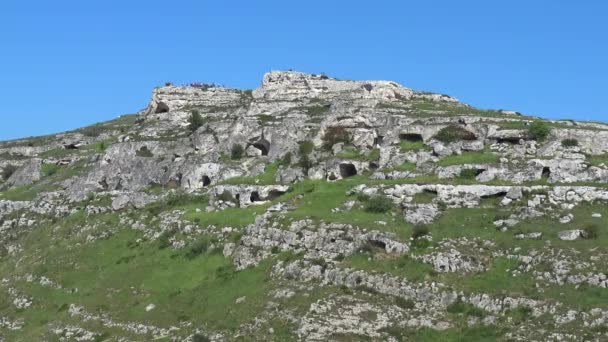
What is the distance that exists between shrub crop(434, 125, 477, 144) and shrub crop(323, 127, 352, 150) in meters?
8.87

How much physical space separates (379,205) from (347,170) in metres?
12.1

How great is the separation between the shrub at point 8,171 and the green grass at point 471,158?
59.8 m

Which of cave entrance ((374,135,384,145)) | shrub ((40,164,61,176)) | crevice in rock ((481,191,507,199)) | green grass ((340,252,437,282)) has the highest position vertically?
shrub ((40,164,61,176))

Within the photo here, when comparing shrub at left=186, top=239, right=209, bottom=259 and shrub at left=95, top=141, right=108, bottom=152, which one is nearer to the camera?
shrub at left=186, top=239, right=209, bottom=259

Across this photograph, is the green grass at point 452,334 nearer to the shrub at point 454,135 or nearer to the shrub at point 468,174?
the shrub at point 468,174

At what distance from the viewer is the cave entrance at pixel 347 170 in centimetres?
5878

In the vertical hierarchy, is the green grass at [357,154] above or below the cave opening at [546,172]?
above

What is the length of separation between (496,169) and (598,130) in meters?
10.4

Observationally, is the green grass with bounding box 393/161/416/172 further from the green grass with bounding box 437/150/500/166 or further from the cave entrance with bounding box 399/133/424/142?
the cave entrance with bounding box 399/133/424/142

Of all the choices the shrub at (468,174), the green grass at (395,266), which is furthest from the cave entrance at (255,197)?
the green grass at (395,266)

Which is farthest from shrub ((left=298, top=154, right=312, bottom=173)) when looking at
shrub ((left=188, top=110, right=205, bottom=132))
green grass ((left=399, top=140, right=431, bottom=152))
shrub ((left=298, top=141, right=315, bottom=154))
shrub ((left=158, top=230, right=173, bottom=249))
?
shrub ((left=188, top=110, right=205, bottom=132))

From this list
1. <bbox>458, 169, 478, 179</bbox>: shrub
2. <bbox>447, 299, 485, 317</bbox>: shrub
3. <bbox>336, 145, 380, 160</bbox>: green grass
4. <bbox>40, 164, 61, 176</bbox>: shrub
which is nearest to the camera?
<bbox>447, 299, 485, 317</bbox>: shrub

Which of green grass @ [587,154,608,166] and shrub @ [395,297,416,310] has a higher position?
green grass @ [587,154,608,166]

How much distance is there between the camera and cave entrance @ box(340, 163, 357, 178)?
5878 centimetres
